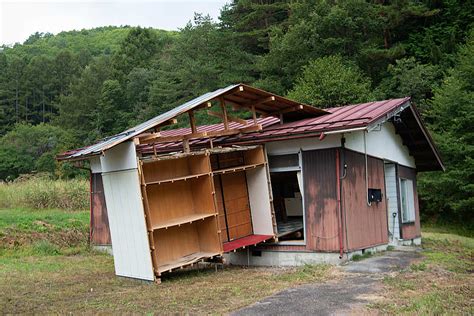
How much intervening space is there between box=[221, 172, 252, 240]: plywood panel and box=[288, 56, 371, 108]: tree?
48.9 ft

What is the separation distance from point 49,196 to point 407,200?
12.3 metres

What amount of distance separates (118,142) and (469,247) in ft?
32.6

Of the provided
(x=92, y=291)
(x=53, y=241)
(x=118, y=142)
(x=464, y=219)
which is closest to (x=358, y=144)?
(x=118, y=142)

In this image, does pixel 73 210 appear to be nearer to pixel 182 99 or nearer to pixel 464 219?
pixel 464 219

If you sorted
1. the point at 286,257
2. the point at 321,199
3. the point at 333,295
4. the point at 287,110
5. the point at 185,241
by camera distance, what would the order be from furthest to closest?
the point at 287,110 → the point at 286,257 → the point at 321,199 → the point at 185,241 → the point at 333,295

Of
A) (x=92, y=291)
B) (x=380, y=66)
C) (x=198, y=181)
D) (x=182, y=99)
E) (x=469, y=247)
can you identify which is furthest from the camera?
(x=182, y=99)

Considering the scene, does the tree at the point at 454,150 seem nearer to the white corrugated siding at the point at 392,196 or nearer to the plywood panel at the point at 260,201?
the white corrugated siding at the point at 392,196

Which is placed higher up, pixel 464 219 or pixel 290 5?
pixel 290 5

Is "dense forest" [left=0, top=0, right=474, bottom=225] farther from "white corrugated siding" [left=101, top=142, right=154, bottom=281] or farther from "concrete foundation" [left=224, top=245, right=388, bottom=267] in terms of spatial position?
"white corrugated siding" [left=101, top=142, right=154, bottom=281]

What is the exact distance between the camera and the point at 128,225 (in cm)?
916

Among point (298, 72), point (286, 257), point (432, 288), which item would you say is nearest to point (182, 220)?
point (286, 257)

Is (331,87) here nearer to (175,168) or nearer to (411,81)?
(411,81)

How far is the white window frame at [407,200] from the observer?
13.2 m

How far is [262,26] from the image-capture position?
3825 centimetres
